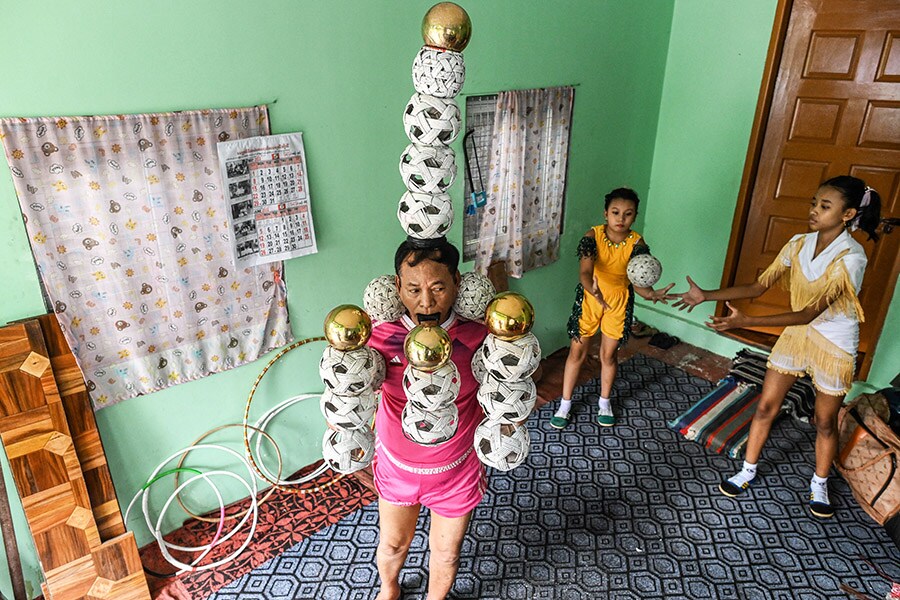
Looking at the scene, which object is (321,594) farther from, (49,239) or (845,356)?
(845,356)

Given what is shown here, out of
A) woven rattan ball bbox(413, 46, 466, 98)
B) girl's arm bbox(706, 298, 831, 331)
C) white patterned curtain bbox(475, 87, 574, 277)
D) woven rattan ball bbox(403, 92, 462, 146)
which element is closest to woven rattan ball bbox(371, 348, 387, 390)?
woven rattan ball bbox(403, 92, 462, 146)

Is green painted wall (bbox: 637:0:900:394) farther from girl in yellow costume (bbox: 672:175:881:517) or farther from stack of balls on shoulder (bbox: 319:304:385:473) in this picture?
stack of balls on shoulder (bbox: 319:304:385:473)

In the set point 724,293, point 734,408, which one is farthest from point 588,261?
point 734,408

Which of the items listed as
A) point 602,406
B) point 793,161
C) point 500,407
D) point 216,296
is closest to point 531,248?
point 602,406

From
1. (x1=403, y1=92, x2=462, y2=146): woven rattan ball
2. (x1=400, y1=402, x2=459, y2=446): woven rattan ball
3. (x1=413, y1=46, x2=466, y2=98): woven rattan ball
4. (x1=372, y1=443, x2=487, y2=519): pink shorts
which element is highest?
(x1=413, y1=46, x2=466, y2=98): woven rattan ball

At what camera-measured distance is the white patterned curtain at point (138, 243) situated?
183 cm

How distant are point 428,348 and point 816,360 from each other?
1846 mm

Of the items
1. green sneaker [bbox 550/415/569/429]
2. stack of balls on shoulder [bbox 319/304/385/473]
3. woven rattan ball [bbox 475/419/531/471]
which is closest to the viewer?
stack of balls on shoulder [bbox 319/304/385/473]

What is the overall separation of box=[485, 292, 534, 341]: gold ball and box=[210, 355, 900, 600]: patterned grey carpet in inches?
49.5

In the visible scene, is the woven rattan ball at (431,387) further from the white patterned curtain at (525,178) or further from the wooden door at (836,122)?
the wooden door at (836,122)

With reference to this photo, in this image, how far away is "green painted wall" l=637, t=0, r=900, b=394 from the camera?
3447 millimetres

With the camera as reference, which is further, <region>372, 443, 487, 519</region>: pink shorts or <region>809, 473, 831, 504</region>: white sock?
<region>809, 473, 831, 504</region>: white sock

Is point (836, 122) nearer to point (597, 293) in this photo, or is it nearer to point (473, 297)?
point (597, 293)

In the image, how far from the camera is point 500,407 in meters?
1.49
